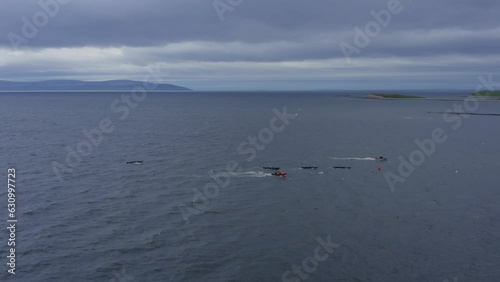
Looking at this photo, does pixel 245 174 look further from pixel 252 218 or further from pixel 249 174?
pixel 252 218

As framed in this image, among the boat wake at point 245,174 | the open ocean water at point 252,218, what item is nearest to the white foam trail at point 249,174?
the boat wake at point 245,174

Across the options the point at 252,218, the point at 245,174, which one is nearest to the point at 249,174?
the point at 245,174

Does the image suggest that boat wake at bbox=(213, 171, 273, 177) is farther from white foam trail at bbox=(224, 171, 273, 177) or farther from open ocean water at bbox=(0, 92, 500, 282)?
open ocean water at bbox=(0, 92, 500, 282)

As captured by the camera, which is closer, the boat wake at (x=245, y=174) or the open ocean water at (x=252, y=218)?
the open ocean water at (x=252, y=218)

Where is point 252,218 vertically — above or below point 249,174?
below

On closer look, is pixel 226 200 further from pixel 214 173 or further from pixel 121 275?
pixel 121 275

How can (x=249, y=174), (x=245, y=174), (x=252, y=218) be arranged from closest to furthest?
(x=252, y=218), (x=245, y=174), (x=249, y=174)

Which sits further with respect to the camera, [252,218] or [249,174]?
[249,174]

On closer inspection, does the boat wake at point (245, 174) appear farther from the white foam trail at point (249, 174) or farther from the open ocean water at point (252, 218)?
the open ocean water at point (252, 218)

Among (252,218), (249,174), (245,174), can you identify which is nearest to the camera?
(252,218)

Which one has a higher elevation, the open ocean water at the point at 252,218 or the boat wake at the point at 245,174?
the boat wake at the point at 245,174

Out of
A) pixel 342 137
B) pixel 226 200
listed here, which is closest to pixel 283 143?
pixel 342 137
